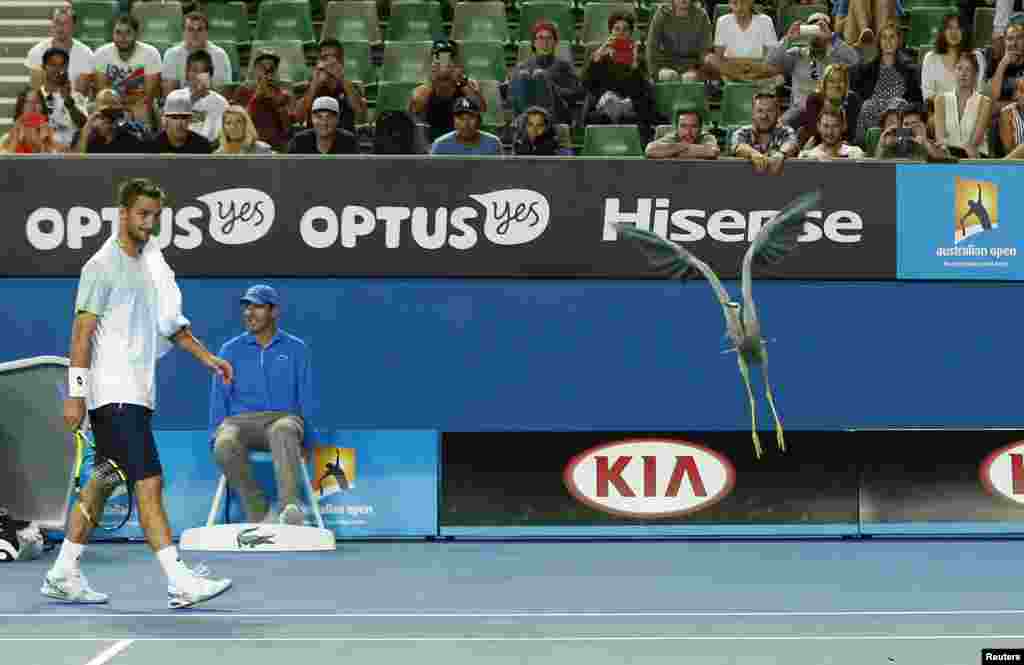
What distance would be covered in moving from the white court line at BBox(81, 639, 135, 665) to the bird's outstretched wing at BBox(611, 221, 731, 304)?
4798 mm

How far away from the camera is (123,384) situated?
8797mm

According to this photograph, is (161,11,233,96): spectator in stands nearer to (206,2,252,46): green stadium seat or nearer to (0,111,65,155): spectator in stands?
(206,2,252,46): green stadium seat

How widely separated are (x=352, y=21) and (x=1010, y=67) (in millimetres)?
5937

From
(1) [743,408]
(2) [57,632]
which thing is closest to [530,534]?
(1) [743,408]

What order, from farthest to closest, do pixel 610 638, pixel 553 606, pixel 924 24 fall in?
pixel 924 24 → pixel 553 606 → pixel 610 638

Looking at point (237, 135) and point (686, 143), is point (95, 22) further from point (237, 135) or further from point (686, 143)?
point (686, 143)

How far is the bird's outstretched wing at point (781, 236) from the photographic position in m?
11.7

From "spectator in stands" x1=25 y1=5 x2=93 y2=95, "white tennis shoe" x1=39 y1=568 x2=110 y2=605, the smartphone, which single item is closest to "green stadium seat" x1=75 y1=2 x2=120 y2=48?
"spectator in stands" x1=25 y1=5 x2=93 y2=95

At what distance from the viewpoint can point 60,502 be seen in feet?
37.6

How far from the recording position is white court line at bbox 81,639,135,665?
293 inches

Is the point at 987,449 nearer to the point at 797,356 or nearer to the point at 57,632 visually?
the point at 797,356

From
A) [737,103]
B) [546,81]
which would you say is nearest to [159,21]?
[546,81]

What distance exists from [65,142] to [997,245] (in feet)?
22.0

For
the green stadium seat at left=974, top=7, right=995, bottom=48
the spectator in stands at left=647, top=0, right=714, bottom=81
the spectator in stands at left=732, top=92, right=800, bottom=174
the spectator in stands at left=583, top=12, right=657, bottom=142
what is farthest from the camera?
the green stadium seat at left=974, top=7, right=995, bottom=48
